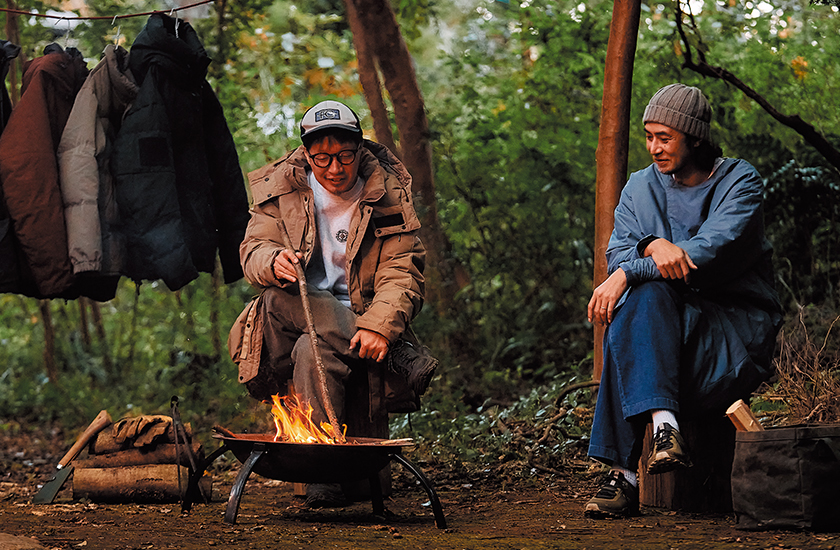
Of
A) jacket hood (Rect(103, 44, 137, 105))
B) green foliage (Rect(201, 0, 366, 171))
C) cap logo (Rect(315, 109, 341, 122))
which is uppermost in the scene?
green foliage (Rect(201, 0, 366, 171))

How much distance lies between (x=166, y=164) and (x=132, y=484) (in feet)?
6.27

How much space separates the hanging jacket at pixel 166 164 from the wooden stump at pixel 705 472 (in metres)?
2.98

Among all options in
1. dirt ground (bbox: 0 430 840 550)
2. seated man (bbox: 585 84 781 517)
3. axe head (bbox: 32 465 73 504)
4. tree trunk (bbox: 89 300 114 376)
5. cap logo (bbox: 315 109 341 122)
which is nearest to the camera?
dirt ground (bbox: 0 430 840 550)

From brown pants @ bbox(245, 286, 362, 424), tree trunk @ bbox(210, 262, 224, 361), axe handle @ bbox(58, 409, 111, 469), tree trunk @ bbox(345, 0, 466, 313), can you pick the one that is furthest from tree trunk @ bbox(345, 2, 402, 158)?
axe handle @ bbox(58, 409, 111, 469)

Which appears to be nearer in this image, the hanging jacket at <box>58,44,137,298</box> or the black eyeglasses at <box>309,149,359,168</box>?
the black eyeglasses at <box>309,149,359,168</box>

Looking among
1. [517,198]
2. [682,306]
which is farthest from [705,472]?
[517,198]

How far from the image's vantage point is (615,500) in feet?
11.1

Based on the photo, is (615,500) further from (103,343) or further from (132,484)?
(103,343)

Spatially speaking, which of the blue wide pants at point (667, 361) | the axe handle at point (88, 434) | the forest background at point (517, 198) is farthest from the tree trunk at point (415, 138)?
the blue wide pants at point (667, 361)

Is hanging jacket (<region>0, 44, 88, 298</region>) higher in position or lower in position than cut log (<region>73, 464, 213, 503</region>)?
higher

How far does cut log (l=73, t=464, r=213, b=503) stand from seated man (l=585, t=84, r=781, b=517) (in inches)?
83.1

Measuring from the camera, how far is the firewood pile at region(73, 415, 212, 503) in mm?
4344

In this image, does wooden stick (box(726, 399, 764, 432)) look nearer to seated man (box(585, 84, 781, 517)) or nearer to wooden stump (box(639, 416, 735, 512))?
seated man (box(585, 84, 781, 517))

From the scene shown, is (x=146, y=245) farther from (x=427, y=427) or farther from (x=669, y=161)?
(x=669, y=161)
